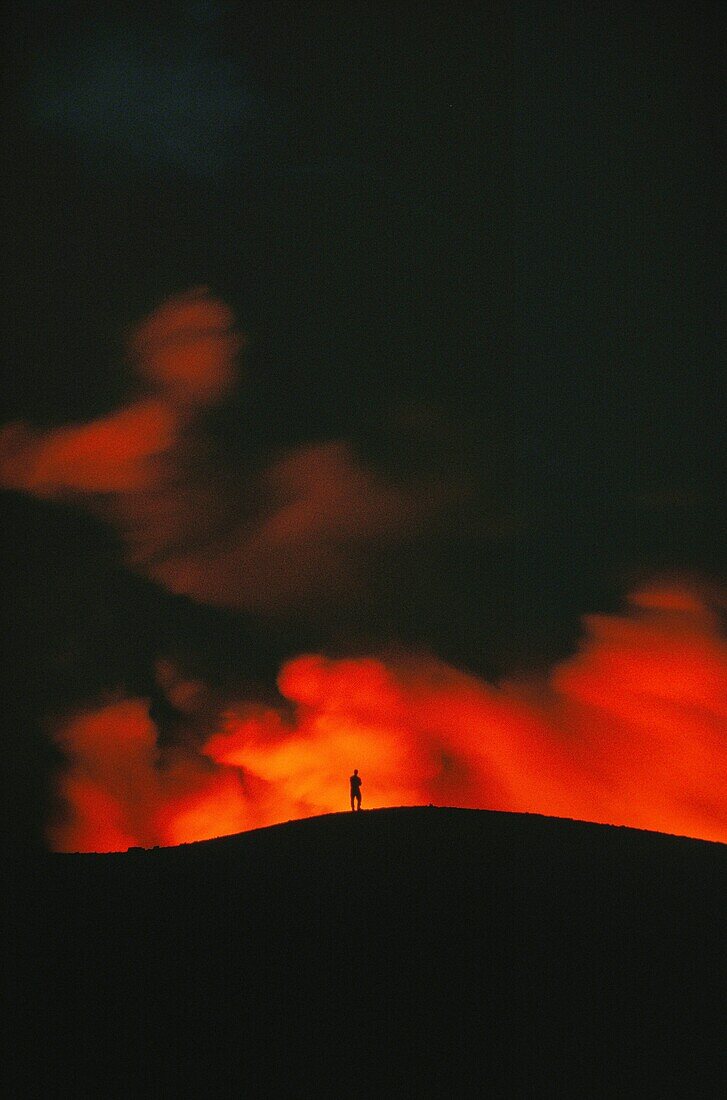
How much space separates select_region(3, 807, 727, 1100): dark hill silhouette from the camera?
265 inches

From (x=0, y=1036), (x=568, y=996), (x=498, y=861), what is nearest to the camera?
(x=0, y=1036)

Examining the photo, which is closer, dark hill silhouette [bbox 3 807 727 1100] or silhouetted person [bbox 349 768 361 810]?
dark hill silhouette [bbox 3 807 727 1100]

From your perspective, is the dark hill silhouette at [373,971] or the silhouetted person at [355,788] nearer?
the dark hill silhouette at [373,971]

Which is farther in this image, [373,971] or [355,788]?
[355,788]

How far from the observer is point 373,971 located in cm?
791

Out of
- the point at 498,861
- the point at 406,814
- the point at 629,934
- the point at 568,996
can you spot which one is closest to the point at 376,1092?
the point at 568,996

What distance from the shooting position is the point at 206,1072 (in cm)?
670

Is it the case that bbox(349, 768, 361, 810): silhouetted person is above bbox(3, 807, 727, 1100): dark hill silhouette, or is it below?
above

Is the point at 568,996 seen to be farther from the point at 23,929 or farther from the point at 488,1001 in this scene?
the point at 23,929

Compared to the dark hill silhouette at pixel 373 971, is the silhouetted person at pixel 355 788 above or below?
above

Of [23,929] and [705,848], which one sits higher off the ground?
[705,848]

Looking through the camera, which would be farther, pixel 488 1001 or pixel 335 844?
pixel 335 844

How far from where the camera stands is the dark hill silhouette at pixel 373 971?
6738 millimetres

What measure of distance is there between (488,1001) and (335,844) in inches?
153
